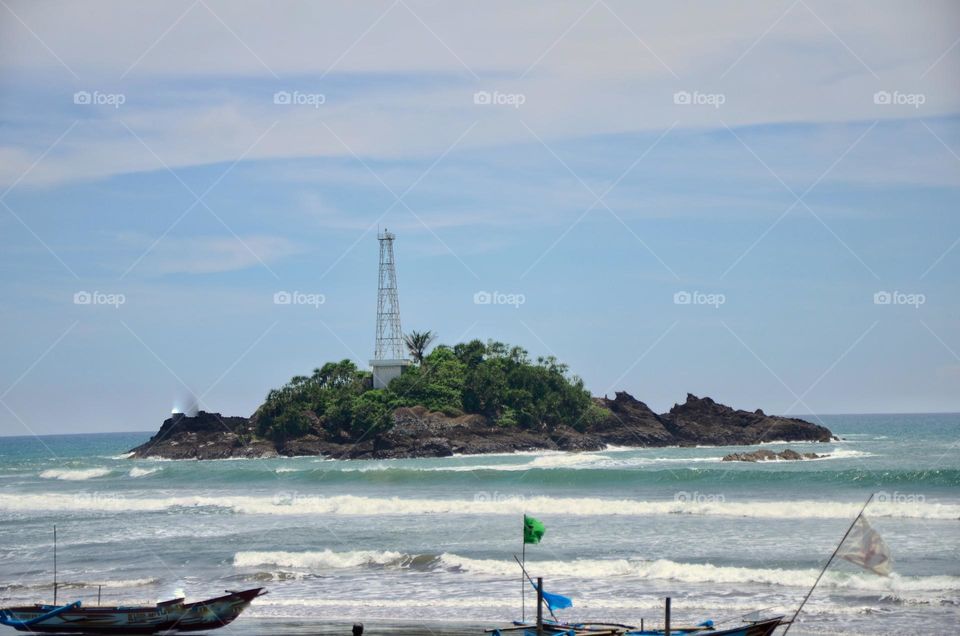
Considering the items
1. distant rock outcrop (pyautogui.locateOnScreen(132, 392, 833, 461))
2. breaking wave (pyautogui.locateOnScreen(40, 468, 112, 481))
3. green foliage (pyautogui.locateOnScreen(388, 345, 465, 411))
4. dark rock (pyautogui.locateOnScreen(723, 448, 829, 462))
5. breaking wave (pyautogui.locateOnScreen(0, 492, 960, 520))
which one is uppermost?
green foliage (pyautogui.locateOnScreen(388, 345, 465, 411))

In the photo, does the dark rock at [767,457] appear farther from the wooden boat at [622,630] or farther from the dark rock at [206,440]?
the wooden boat at [622,630]

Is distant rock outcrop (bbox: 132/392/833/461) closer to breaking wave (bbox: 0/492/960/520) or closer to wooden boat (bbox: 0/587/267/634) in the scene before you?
breaking wave (bbox: 0/492/960/520)

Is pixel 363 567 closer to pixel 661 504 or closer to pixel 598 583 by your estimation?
pixel 598 583

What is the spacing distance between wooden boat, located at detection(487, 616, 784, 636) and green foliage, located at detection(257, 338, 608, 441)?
2379 inches

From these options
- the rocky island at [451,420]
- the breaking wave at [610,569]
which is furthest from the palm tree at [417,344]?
the breaking wave at [610,569]

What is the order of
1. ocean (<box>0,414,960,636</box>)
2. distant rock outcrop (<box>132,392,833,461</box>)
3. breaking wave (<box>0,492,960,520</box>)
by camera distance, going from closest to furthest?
ocean (<box>0,414,960,636</box>)
breaking wave (<box>0,492,960,520</box>)
distant rock outcrop (<box>132,392,833,461</box>)

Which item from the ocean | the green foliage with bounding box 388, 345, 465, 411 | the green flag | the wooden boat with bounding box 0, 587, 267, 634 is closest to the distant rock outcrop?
the green foliage with bounding box 388, 345, 465, 411

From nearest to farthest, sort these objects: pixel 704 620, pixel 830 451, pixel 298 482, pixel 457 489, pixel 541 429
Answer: pixel 704 620, pixel 457 489, pixel 298 482, pixel 830 451, pixel 541 429

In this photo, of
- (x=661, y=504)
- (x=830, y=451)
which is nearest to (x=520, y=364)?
(x=830, y=451)

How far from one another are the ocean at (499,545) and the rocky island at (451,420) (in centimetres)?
2297

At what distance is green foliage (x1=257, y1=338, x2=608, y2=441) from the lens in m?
79.0

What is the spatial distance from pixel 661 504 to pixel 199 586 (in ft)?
56.8

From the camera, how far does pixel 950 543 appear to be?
1072 inches

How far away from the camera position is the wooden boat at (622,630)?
15.9 meters
